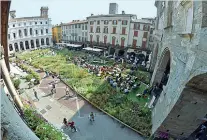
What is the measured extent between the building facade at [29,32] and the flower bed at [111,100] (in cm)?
3999

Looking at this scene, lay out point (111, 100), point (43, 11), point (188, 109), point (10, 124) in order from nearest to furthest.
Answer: point (10, 124), point (188, 109), point (111, 100), point (43, 11)

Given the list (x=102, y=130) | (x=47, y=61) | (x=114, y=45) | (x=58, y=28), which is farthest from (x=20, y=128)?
(x=58, y=28)

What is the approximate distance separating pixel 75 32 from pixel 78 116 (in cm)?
4261

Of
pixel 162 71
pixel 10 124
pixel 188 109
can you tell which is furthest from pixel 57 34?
pixel 10 124

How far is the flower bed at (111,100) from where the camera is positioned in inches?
524

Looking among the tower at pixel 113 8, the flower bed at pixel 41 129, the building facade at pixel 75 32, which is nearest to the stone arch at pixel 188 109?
the flower bed at pixel 41 129

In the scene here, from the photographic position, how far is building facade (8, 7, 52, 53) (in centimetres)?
5374

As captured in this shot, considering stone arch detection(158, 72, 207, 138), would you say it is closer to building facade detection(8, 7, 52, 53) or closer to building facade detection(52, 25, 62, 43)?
building facade detection(8, 7, 52, 53)

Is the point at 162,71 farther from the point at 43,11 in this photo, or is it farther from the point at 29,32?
the point at 43,11

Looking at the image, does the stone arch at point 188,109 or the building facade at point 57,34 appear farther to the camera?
the building facade at point 57,34

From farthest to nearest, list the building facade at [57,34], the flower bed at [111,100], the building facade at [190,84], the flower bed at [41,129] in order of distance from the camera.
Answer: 1. the building facade at [57,34]
2. the flower bed at [111,100]
3. the flower bed at [41,129]
4. the building facade at [190,84]

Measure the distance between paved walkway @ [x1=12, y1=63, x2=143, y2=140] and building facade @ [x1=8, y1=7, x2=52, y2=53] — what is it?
1649 inches

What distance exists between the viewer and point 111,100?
16.3 m

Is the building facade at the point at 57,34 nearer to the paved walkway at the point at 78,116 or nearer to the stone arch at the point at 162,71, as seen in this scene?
the paved walkway at the point at 78,116
